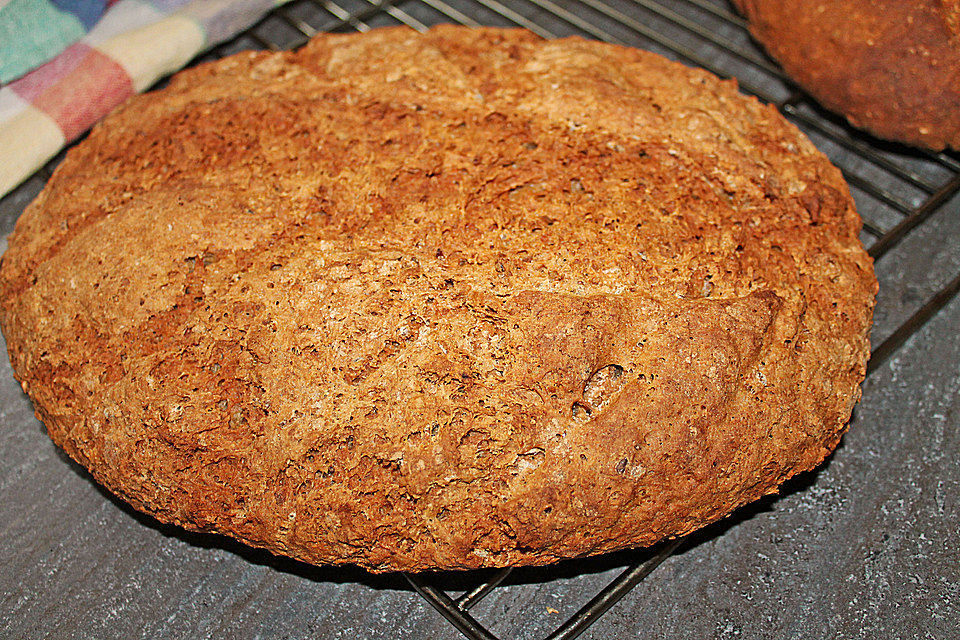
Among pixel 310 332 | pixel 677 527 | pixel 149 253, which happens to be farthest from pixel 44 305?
pixel 677 527

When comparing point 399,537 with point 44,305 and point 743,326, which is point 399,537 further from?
point 44,305

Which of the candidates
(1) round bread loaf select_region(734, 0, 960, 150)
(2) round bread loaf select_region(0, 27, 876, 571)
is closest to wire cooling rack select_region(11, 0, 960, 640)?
(1) round bread loaf select_region(734, 0, 960, 150)

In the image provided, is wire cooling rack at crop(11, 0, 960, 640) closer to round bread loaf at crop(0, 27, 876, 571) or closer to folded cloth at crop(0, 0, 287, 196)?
folded cloth at crop(0, 0, 287, 196)

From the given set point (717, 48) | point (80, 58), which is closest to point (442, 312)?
point (80, 58)

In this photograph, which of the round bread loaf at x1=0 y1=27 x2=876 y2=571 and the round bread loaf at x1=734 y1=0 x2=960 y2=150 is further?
the round bread loaf at x1=734 y1=0 x2=960 y2=150

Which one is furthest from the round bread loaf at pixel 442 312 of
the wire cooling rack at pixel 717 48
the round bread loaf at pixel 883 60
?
the round bread loaf at pixel 883 60
